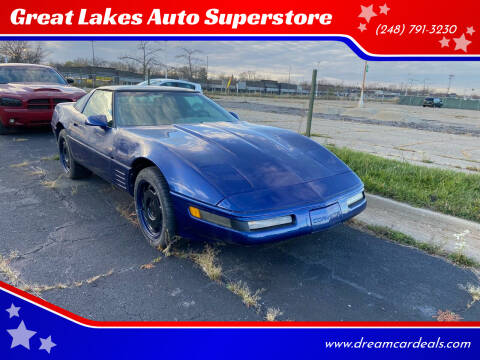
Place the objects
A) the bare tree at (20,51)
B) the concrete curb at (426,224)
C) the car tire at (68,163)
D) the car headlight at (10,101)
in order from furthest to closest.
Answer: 1. the bare tree at (20,51)
2. the car headlight at (10,101)
3. the car tire at (68,163)
4. the concrete curb at (426,224)

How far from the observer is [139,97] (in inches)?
131

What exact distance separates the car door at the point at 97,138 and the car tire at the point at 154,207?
61cm

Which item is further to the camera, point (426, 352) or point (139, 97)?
point (139, 97)

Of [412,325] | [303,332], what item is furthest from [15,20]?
[412,325]

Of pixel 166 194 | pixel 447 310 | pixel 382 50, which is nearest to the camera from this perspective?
pixel 447 310

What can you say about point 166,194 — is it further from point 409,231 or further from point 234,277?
point 409,231

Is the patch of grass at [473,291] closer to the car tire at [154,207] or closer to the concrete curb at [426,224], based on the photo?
the concrete curb at [426,224]

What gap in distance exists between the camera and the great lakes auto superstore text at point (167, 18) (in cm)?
213

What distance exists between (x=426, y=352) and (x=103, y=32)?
8.59 feet

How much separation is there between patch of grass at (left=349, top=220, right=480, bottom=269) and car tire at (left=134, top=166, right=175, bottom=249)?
1765 millimetres

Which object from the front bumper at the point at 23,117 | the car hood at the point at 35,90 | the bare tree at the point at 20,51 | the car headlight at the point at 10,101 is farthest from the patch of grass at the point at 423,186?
the bare tree at the point at 20,51

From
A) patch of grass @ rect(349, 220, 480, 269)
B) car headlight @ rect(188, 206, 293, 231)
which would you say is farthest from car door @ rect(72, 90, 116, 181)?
patch of grass @ rect(349, 220, 480, 269)

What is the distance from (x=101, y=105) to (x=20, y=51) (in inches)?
878

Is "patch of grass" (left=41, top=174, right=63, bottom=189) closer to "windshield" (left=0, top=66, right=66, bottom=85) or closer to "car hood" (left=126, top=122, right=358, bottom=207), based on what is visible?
"car hood" (left=126, top=122, right=358, bottom=207)
